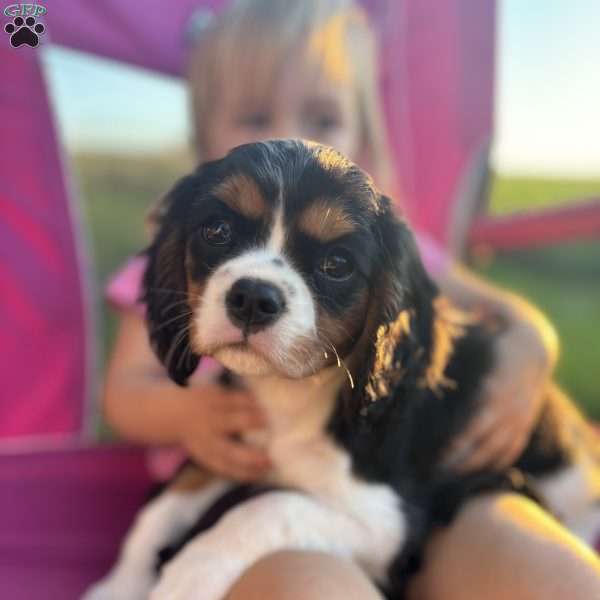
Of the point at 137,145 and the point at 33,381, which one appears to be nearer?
the point at 33,381

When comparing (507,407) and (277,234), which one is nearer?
(277,234)

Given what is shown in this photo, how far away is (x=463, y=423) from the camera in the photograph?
1.48 metres

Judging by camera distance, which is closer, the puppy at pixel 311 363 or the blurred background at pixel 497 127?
the puppy at pixel 311 363

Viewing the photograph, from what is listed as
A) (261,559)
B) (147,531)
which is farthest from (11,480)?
(261,559)

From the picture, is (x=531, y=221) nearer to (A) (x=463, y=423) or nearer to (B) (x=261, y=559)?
(A) (x=463, y=423)

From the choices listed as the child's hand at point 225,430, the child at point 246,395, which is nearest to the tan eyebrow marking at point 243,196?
the child at point 246,395

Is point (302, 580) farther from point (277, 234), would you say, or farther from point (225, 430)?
point (277, 234)

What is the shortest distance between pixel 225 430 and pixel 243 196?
0.71 meters

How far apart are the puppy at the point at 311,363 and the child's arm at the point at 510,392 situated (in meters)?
0.04

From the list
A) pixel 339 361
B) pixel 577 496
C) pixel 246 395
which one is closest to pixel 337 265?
pixel 339 361

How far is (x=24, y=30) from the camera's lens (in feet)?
3.46

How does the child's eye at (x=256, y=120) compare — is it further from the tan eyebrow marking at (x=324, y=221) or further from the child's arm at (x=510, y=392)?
the child's arm at (x=510, y=392)

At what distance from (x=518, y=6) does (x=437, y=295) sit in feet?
5.89

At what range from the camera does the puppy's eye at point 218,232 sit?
2.86 ft
